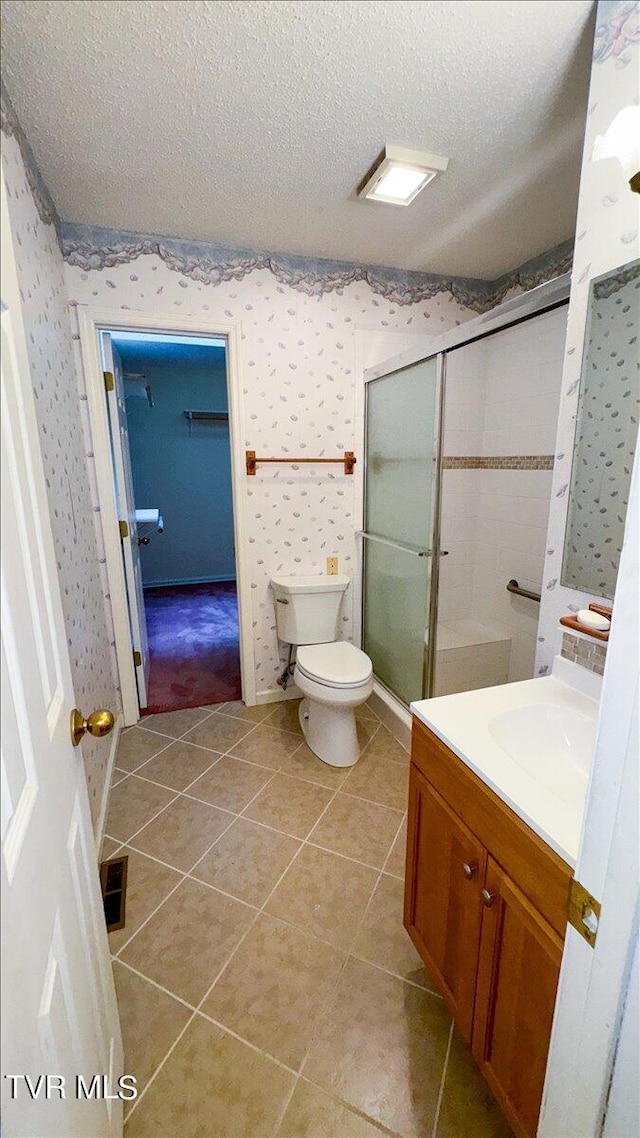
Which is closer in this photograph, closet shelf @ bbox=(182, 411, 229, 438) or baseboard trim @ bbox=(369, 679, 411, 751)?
baseboard trim @ bbox=(369, 679, 411, 751)

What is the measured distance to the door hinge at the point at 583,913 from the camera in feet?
1.84

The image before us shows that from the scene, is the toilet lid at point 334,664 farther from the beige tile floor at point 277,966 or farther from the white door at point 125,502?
the white door at point 125,502

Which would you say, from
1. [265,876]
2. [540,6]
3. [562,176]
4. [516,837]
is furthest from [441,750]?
[562,176]

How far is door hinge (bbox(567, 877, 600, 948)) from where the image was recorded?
56cm

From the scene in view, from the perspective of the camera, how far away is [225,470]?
5.02m

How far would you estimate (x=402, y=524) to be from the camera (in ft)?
7.64

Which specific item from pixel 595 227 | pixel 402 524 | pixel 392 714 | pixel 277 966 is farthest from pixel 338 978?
pixel 595 227

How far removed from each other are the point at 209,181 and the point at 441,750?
2017mm

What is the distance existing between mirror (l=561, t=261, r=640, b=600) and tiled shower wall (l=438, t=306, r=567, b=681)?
4.20 feet

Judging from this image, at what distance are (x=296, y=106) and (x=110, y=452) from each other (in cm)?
151

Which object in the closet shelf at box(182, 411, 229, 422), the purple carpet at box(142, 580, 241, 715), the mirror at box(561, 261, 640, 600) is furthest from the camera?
the closet shelf at box(182, 411, 229, 422)

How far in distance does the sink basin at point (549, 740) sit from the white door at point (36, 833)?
2.87ft

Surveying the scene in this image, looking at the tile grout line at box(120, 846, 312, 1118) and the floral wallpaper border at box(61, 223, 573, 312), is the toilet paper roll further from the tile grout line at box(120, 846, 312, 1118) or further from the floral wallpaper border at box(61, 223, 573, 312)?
the tile grout line at box(120, 846, 312, 1118)

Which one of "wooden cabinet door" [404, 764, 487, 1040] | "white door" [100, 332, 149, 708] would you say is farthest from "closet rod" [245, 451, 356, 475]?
"wooden cabinet door" [404, 764, 487, 1040]
